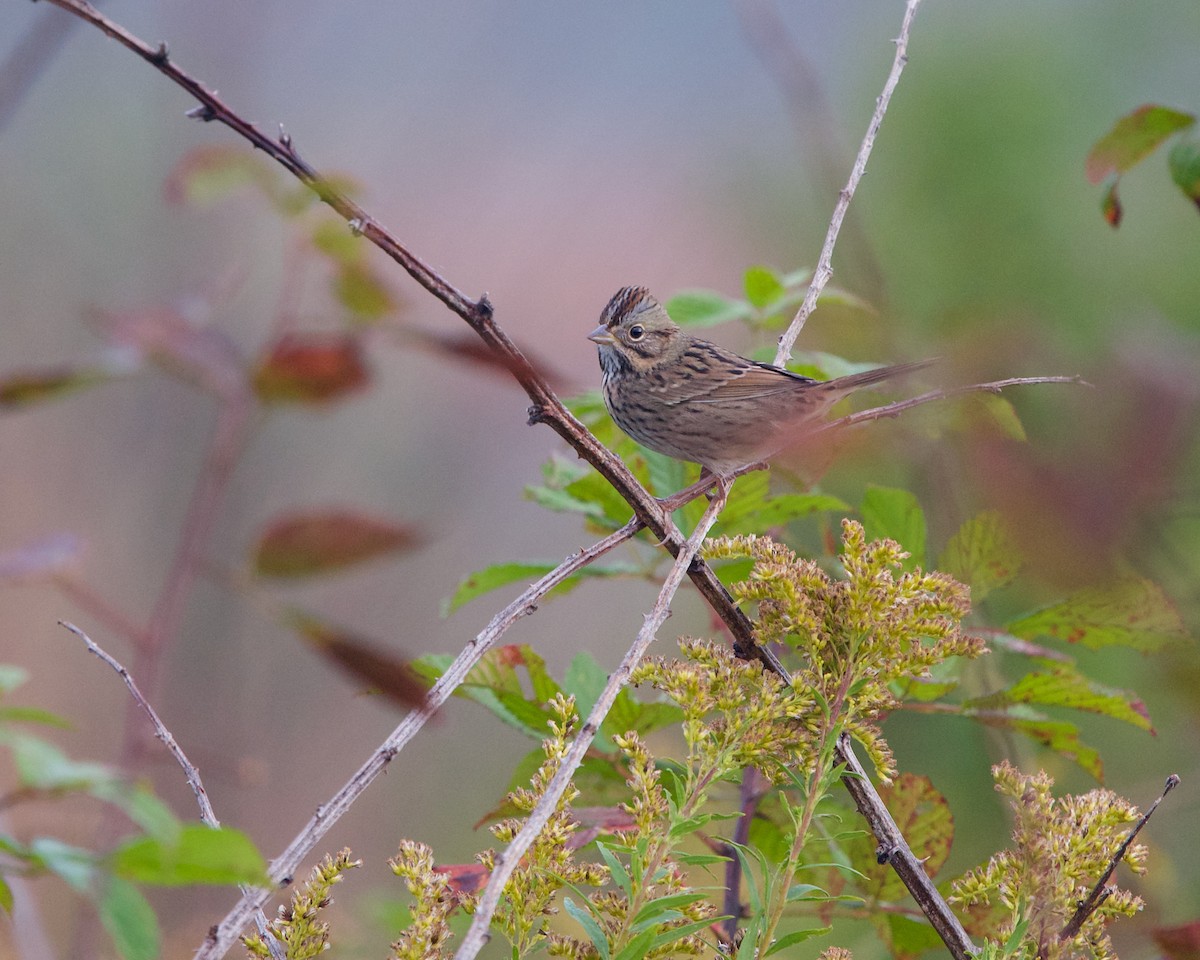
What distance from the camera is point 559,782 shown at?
0.86m

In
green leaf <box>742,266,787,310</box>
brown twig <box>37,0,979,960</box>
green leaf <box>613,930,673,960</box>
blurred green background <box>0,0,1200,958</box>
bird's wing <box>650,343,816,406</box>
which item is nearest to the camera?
brown twig <box>37,0,979,960</box>

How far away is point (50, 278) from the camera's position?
25.0 feet

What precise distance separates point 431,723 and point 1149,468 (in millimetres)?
447

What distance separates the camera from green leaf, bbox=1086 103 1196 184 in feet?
4.91

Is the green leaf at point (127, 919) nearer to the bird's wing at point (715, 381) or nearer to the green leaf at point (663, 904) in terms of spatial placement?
the green leaf at point (663, 904)

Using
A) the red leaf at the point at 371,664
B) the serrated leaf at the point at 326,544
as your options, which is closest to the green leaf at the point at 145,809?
the red leaf at the point at 371,664

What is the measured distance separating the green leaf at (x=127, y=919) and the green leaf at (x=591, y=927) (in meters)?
0.39

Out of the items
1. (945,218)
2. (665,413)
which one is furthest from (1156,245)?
(665,413)

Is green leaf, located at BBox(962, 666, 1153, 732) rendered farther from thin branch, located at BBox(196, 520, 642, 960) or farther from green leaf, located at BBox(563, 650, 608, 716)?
thin branch, located at BBox(196, 520, 642, 960)

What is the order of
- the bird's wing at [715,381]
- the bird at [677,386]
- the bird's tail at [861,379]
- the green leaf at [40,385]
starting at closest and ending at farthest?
the green leaf at [40,385]
the bird's tail at [861,379]
the bird at [677,386]
the bird's wing at [715,381]

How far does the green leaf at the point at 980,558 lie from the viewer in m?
1.46

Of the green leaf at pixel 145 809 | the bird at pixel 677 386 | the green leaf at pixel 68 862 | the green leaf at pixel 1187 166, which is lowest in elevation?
the green leaf at pixel 68 862

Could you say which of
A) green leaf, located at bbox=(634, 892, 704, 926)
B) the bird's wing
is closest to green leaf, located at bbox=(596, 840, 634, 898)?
green leaf, located at bbox=(634, 892, 704, 926)

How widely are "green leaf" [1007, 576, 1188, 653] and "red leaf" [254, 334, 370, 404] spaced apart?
2.95ft
